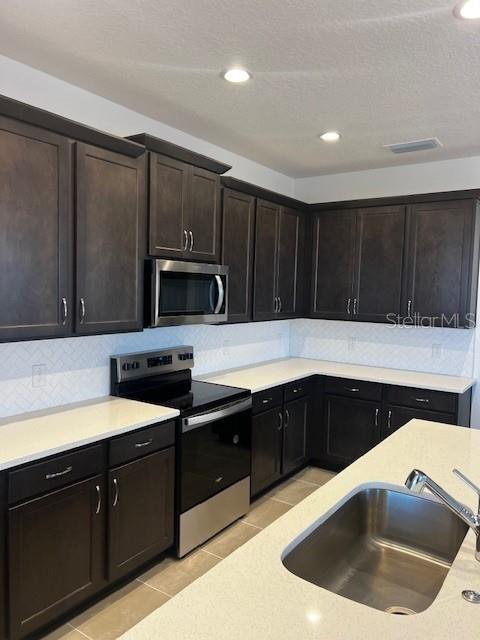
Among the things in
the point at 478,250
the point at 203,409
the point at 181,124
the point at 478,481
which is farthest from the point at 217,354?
the point at 478,481

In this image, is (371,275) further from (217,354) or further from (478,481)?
(478,481)

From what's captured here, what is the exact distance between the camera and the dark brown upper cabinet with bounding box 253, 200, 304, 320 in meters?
4.00

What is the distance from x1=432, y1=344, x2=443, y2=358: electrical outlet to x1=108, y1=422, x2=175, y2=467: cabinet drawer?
2.58 m

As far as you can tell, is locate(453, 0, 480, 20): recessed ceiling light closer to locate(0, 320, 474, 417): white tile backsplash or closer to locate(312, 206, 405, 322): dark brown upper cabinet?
locate(312, 206, 405, 322): dark brown upper cabinet

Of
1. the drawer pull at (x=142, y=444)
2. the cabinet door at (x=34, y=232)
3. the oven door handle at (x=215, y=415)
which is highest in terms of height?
the cabinet door at (x=34, y=232)

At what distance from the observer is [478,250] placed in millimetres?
3910

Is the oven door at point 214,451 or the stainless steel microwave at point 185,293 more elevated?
the stainless steel microwave at point 185,293

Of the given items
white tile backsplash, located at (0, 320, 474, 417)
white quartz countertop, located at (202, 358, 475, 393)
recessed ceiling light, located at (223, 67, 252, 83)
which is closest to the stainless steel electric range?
white tile backsplash, located at (0, 320, 474, 417)

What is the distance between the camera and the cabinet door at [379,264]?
4.14 m

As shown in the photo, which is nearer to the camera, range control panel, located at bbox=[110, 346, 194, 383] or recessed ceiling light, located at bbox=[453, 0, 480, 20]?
recessed ceiling light, located at bbox=[453, 0, 480, 20]

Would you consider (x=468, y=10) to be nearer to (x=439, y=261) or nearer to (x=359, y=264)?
(x=439, y=261)

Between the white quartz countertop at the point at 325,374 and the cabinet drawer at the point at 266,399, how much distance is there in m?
0.06

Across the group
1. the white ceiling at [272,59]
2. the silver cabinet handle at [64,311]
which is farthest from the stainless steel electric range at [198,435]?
the white ceiling at [272,59]

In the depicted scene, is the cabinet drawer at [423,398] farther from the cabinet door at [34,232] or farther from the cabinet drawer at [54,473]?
the cabinet door at [34,232]
